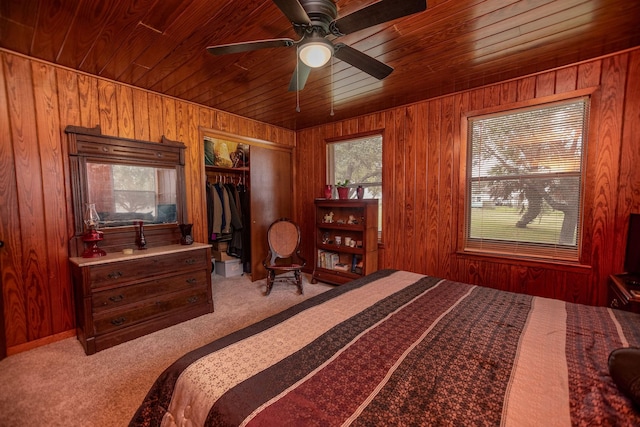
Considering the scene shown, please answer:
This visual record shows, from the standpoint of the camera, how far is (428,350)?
1.12m

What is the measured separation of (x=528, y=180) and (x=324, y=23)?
2391 mm

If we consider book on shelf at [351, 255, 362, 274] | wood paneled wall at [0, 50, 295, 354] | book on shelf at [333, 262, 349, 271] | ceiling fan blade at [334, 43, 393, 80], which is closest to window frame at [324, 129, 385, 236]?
book on shelf at [351, 255, 362, 274]

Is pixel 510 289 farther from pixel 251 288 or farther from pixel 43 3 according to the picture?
pixel 43 3

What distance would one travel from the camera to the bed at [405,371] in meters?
0.79

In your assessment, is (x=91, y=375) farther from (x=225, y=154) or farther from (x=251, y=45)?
(x=225, y=154)

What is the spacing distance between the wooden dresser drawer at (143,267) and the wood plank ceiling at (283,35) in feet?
5.65

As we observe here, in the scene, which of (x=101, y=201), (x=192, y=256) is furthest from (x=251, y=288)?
(x=101, y=201)

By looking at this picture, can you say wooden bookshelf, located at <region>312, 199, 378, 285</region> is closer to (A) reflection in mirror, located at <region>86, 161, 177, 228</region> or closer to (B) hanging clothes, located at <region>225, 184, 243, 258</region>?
(B) hanging clothes, located at <region>225, 184, 243, 258</region>

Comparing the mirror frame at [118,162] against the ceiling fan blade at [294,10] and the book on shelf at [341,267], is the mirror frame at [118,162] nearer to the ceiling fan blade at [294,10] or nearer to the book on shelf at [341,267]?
the book on shelf at [341,267]

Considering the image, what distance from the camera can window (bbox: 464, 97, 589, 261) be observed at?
2357 mm

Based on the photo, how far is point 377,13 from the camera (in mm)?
1235

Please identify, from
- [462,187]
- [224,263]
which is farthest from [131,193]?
[462,187]

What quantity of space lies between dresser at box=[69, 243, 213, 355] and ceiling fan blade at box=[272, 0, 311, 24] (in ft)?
7.40

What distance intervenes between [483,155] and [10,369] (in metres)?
4.43
